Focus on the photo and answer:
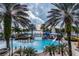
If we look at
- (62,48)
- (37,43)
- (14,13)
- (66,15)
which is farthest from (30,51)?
(66,15)

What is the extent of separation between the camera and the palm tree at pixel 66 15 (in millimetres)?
1737

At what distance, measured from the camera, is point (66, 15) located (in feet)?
5.74

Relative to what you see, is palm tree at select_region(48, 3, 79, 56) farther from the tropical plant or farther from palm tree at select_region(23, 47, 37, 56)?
palm tree at select_region(23, 47, 37, 56)

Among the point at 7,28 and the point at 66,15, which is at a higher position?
the point at 66,15

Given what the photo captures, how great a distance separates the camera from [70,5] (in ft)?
5.71

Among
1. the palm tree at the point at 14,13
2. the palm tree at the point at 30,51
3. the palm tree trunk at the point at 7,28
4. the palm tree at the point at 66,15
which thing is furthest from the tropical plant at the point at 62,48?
the palm tree trunk at the point at 7,28

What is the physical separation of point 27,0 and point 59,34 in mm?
630

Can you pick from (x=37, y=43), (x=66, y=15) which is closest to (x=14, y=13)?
(x=37, y=43)

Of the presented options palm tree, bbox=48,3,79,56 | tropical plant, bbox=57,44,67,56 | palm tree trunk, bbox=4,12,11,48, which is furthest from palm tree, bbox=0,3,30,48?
tropical plant, bbox=57,44,67,56

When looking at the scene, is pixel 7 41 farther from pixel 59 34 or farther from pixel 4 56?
pixel 59 34

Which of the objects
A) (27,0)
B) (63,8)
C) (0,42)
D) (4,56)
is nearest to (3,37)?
(0,42)

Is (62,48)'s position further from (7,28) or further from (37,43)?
(7,28)

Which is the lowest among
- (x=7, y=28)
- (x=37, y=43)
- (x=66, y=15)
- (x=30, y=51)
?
(x=30, y=51)

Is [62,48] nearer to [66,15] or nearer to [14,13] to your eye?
[66,15]
